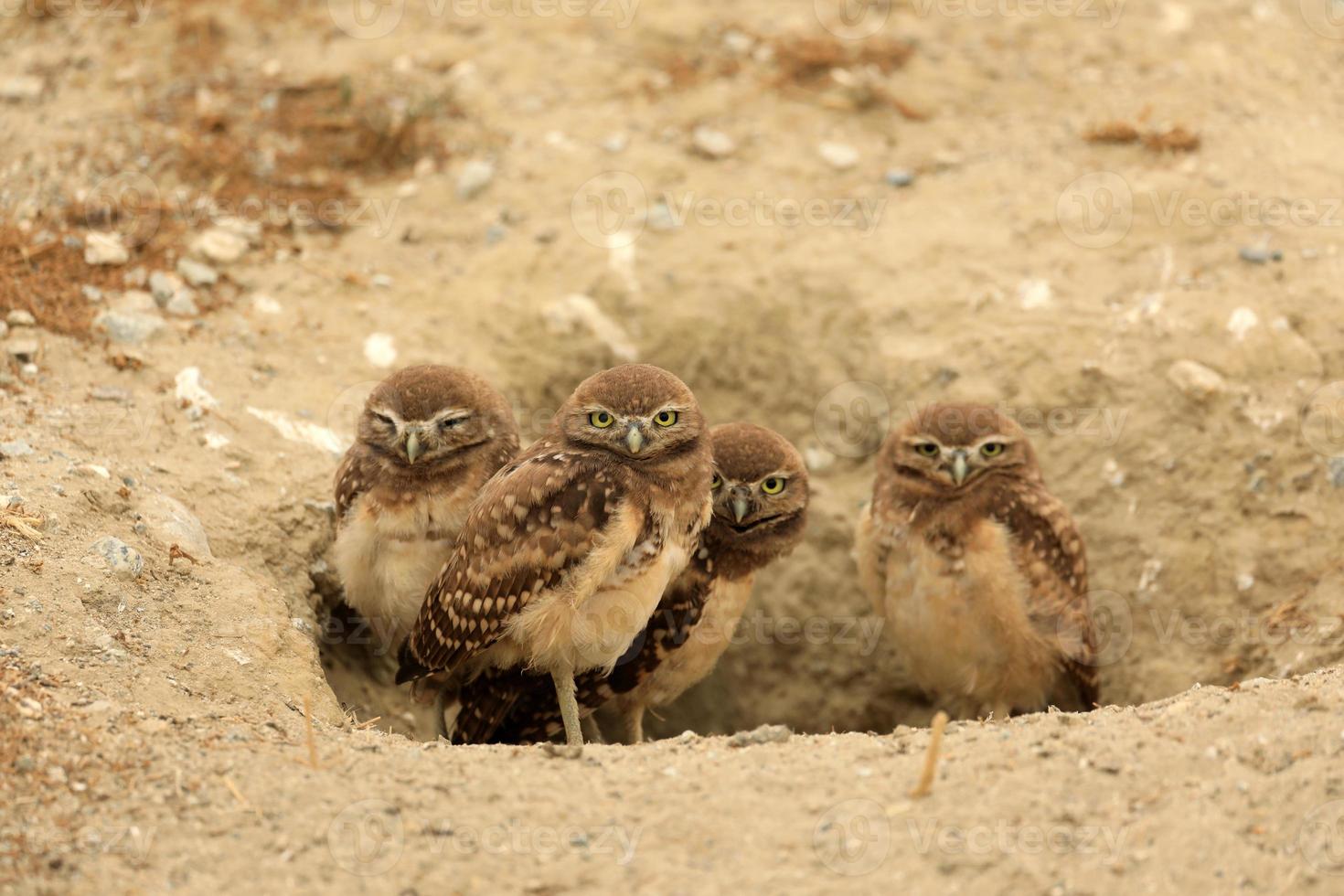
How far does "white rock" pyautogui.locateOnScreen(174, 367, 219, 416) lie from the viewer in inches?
235

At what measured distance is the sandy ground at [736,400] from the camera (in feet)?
12.2

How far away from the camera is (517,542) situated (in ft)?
16.4

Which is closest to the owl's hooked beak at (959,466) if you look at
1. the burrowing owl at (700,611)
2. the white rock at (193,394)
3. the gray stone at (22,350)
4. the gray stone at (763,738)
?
the burrowing owl at (700,611)

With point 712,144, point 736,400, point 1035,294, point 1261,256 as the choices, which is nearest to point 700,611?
point 736,400

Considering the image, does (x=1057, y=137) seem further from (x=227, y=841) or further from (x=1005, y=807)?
(x=227, y=841)

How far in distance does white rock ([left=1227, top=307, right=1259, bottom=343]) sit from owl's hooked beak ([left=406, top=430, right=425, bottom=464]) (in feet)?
12.9

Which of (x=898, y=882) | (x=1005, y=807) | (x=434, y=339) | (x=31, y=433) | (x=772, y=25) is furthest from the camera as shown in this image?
(x=772, y=25)

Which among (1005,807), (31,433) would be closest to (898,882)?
(1005,807)

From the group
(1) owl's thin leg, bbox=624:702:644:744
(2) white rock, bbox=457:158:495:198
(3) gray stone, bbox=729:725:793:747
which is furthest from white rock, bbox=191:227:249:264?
(3) gray stone, bbox=729:725:793:747

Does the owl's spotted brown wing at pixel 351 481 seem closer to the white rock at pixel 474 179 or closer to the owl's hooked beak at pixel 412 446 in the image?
the owl's hooked beak at pixel 412 446

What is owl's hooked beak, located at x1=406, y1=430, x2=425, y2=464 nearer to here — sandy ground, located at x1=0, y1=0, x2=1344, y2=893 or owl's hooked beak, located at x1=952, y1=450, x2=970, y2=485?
sandy ground, located at x1=0, y1=0, x2=1344, y2=893

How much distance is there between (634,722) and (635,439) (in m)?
1.76

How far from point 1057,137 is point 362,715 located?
492cm

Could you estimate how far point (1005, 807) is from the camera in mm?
3789
